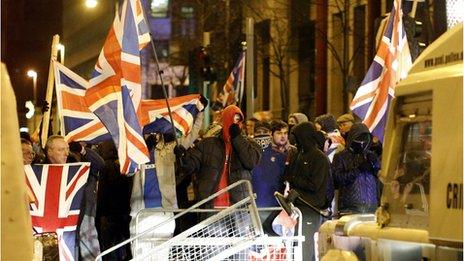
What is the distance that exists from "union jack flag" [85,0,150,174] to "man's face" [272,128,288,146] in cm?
193

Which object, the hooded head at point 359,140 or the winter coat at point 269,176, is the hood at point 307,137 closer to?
the hooded head at point 359,140

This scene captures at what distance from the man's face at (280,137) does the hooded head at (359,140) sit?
1.22m

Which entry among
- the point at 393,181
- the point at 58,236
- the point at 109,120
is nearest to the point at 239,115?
the point at 109,120

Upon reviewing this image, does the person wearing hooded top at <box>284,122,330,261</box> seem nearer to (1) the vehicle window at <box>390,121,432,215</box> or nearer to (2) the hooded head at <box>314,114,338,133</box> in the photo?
(2) the hooded head at <box>314,114,338,133</box>

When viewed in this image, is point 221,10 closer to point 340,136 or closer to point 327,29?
point 327,29

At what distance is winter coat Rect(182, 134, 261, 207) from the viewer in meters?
12.7

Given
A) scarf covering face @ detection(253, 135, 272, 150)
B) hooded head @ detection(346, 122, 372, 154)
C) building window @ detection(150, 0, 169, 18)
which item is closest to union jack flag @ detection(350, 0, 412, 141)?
hooded head @ detection(346, 122, 372, 154)

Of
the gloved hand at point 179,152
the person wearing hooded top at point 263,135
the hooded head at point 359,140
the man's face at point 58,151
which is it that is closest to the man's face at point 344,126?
the person wearing hooded top at point 263,135

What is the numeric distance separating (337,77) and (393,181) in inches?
1108

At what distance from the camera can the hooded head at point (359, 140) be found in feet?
38.2

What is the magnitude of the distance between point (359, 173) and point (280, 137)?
5.21 feet

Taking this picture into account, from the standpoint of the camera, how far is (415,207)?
22.3 feet

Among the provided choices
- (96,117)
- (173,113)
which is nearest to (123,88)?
(96,117)

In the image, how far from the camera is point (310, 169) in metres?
12.1
